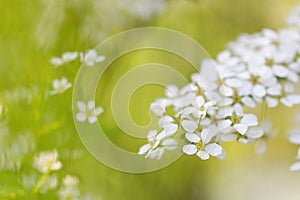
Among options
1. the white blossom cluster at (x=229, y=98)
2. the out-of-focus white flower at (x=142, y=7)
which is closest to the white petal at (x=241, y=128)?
the white blossom cluster at (x=229, y=98)

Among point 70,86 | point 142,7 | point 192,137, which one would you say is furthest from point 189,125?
point 142,7

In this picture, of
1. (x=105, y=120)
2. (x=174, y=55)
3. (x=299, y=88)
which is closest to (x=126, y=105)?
(x=105, y=120)

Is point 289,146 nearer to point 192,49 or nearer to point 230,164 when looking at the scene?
point 230,164

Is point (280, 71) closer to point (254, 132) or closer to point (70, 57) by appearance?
point (254, 132)

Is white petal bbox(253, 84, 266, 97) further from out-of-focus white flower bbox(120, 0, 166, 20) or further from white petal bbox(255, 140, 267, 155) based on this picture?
out-of-focus white flower bbox(120, 0, 166, 20)

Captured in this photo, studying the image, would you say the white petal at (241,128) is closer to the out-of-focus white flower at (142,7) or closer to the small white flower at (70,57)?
the small white flower at (70,57)

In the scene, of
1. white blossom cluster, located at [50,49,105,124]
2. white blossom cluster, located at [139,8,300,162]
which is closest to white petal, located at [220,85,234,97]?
white blossom cluster, located at [139,8,300,162]
